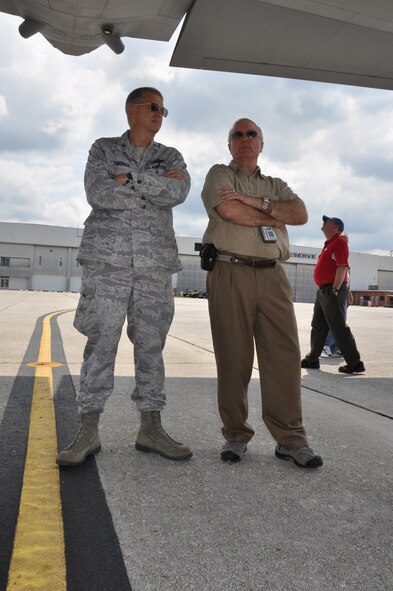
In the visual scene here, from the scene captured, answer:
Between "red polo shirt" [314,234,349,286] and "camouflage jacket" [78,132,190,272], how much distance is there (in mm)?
3272

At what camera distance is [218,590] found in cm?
136

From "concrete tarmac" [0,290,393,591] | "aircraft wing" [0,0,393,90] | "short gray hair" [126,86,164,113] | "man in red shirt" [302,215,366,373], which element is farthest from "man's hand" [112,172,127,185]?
"man in red shirt" [302,215,366,373]

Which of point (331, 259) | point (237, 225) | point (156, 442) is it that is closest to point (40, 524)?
point (156, 442)

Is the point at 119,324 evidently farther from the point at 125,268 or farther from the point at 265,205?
the point at 265,205

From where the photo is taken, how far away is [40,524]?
1710 mm

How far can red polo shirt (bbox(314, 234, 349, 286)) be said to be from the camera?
217 inches

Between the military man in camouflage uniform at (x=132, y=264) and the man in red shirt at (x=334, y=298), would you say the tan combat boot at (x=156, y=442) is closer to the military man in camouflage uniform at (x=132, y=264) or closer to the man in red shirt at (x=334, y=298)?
the military man in camouflage uniform at (x=132, y=264)

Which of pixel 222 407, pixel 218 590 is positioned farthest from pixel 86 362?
pixel 218 590

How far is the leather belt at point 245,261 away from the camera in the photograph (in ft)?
8.86

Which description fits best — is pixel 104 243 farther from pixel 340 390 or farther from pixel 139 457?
pixel 340 390

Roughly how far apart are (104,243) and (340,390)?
294cm

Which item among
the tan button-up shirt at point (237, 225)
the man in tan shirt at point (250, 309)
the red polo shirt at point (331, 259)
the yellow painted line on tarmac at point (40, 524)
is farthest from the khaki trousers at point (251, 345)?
Result: the red polo shirt at point (331, 259)

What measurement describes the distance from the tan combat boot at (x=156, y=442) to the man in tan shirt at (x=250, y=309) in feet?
0.89

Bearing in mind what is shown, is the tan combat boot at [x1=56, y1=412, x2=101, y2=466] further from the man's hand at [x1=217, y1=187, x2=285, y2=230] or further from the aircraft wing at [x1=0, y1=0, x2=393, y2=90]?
the aircraft wing at [x1=0, y1=0, x2=393, y2=90]
